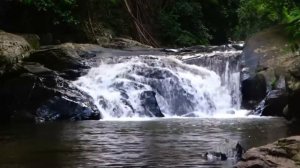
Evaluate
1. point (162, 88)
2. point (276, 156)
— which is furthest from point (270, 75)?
point (276, 156)

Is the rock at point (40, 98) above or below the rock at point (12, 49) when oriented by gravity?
below

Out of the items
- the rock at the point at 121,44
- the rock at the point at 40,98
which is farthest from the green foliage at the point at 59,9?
the rock at the point at 40,98

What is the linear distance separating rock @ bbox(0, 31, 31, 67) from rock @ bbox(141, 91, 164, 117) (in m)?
4.06

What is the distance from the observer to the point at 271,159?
6.38 metres

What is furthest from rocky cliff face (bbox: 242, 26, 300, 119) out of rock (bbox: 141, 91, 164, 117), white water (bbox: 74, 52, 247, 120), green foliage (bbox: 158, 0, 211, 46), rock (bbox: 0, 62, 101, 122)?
green foliage (bbox: 158, 0, 211, 46)

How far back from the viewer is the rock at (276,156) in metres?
6.26

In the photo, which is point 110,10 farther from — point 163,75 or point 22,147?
point 22,147

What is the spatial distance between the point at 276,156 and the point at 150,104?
10900 millimetres

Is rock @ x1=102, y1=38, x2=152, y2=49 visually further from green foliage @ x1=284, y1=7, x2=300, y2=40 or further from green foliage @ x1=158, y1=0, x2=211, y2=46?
green foliage @ x1=284, y1=7, x2=300, y2=40

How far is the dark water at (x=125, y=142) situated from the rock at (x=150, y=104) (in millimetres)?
A: 3346

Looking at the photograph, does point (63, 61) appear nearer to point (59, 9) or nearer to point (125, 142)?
point (59, 9)

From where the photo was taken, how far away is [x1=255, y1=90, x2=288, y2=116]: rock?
16188 mm

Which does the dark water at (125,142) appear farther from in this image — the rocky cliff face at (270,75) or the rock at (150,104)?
the rock at (150,104)

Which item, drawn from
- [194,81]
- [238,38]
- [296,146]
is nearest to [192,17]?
[238,38]
